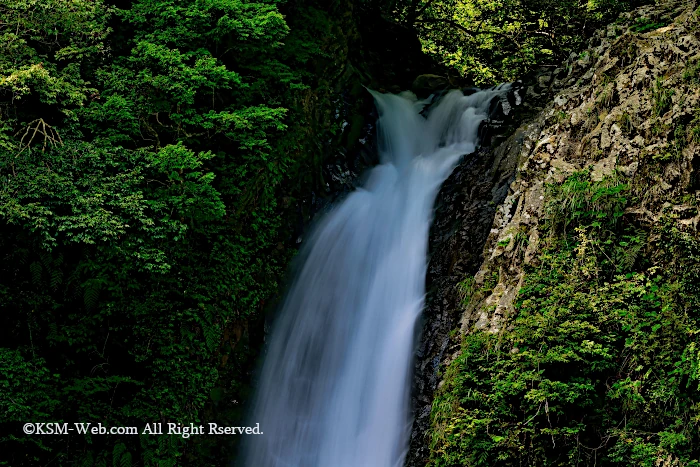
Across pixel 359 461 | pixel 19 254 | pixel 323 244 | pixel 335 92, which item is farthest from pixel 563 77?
pixel 19 254

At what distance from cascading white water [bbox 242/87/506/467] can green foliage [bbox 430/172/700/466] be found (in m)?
1.31

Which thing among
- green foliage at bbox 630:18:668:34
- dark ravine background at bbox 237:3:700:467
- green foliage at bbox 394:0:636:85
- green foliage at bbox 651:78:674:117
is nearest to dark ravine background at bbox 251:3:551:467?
dark ravine background at bbox 237:3:700:467

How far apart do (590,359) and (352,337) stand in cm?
344

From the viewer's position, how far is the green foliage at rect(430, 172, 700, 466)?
4145 millimetres

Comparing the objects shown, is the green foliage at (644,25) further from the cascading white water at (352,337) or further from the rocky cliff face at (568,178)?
the cascading white water at (352,337)

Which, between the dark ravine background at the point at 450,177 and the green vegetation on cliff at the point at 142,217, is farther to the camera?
the dark ravine background at the point at 450,177

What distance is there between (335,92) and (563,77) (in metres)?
3.86

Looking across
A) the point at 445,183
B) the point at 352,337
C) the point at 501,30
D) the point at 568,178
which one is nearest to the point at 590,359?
the point at 568,178

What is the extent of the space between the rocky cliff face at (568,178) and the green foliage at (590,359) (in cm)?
6

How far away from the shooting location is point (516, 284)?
5.43m

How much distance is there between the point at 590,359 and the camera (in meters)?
4.54

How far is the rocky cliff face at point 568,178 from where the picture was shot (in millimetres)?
4852

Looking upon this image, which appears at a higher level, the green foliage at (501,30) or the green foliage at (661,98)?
the green foliage at (501,30)

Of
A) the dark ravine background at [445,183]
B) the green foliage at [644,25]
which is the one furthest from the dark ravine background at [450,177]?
the green foliage at [644,25]
